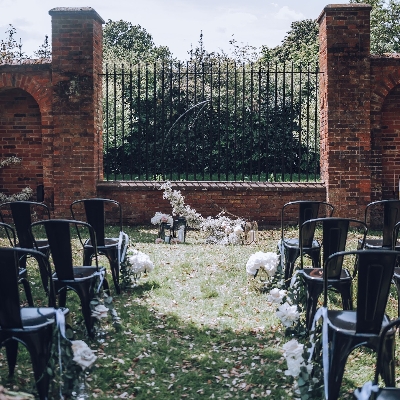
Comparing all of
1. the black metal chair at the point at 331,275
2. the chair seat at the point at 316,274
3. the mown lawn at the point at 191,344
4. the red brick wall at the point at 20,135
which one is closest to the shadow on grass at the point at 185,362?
the mown lawn at the point at 191,344

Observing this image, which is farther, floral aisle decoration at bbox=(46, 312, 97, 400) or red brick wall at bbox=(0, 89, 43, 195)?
red brick wall at bbox=(0, 89, 43, 195)

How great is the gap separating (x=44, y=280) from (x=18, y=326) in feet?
8.05

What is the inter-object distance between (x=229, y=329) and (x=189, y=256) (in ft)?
8.90

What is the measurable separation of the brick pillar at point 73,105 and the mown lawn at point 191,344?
358cm

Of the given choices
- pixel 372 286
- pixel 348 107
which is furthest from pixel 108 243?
pixel 348 107

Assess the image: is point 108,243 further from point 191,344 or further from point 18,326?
point 18,326

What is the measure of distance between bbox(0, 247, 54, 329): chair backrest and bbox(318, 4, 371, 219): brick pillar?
24.0ft

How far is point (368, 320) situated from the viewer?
3305 mm

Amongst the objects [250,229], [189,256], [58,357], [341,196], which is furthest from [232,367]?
[341,196]

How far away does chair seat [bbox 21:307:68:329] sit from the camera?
340cm

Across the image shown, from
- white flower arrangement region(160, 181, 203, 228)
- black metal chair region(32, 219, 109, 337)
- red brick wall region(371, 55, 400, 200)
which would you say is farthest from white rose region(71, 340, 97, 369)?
red brick wall region(371, 55, 400, 200)

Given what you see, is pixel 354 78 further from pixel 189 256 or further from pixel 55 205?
pixel 55 205

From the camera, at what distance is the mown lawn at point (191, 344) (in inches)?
152

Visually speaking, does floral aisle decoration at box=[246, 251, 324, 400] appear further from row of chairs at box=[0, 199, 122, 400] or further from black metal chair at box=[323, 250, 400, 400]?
row of chairs at box=[0, 199, 122, 400]
